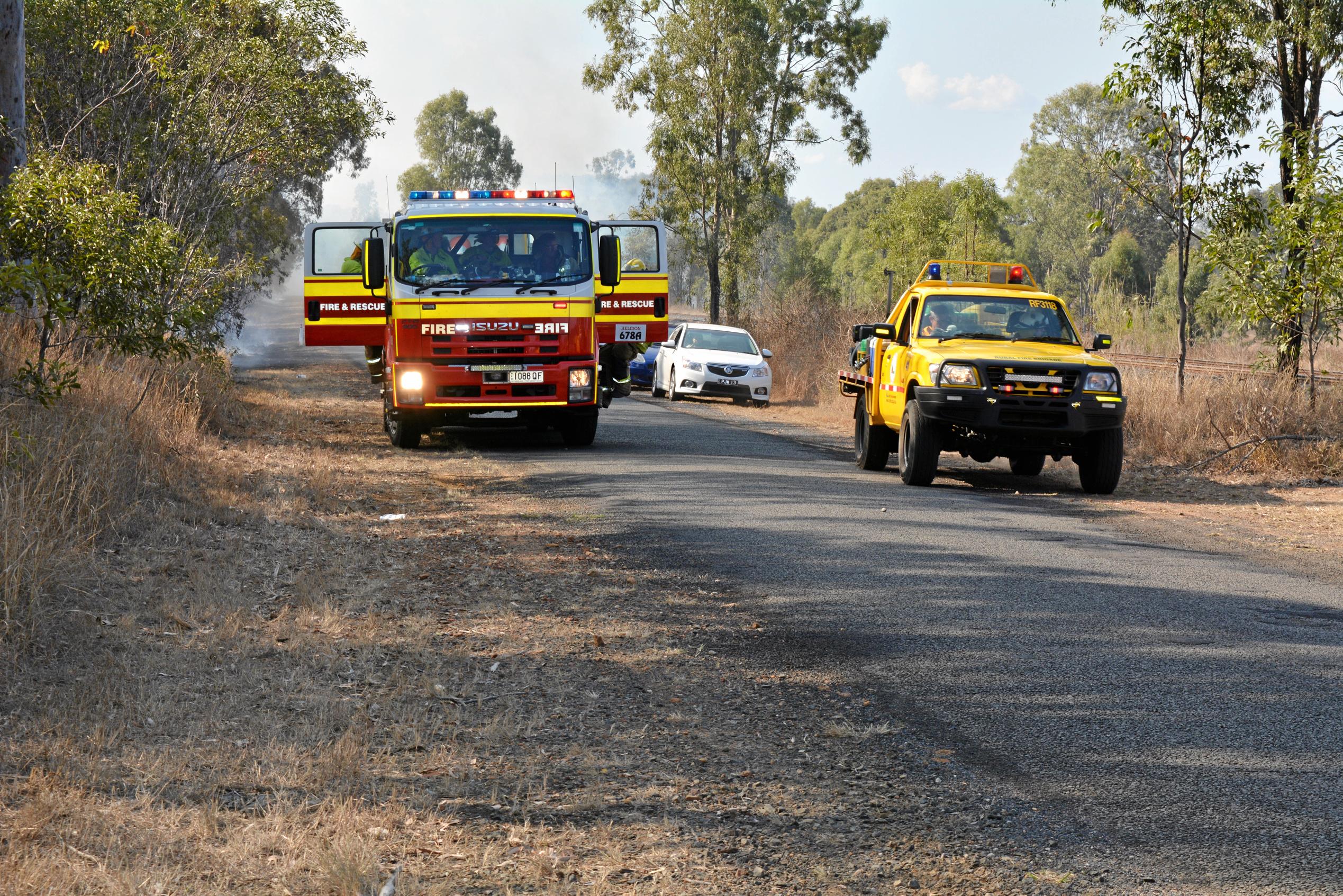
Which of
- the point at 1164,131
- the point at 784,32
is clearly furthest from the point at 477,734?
the point at 784,32

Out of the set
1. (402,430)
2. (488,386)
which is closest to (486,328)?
(488,386)

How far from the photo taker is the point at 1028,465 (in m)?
15.2

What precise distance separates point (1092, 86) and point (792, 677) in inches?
3806

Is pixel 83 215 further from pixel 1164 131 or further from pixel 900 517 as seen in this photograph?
pixel 1164 131

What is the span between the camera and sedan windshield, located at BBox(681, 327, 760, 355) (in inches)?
1051

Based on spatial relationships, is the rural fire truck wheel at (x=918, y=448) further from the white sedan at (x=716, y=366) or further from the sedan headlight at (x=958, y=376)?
the white sedan at (x=716, y=366)

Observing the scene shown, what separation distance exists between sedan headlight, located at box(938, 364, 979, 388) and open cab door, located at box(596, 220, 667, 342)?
506cm

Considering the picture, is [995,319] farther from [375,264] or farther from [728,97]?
[728,97]

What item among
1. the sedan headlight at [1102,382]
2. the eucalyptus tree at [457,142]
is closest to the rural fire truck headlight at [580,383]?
the sedan headlight at [1102,382]

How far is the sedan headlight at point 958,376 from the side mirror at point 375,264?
6.28 metres

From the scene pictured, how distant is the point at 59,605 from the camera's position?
6.46 meters

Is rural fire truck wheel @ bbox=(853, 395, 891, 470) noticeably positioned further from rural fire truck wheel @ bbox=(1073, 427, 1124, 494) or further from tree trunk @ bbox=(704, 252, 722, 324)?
tree trunk @ bbox=(704, 252, 722, 324)

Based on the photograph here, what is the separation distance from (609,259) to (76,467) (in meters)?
7.33

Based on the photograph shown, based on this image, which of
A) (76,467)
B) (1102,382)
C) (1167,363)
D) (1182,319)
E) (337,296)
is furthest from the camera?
(1167,363)
